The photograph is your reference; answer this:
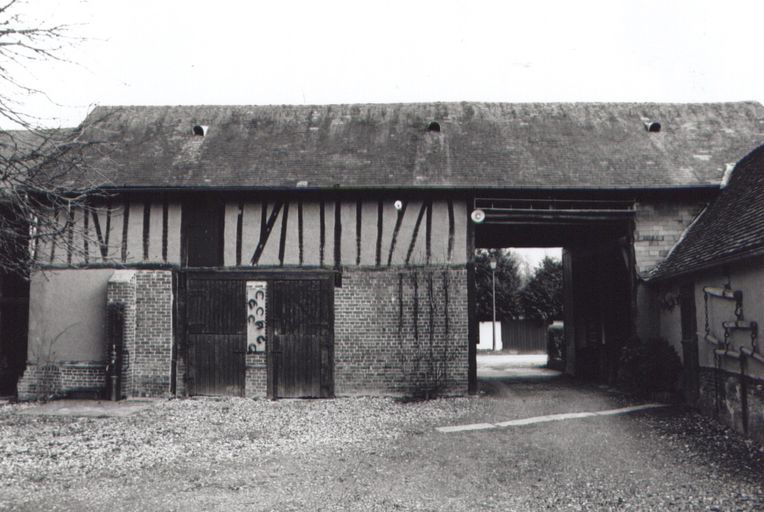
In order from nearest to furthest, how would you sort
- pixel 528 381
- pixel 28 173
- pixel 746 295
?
pixel 28 173 < pixel 746 295 < pixel 528 381

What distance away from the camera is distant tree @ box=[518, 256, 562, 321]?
31792 mm

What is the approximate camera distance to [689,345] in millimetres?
10719

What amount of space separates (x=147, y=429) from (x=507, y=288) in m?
25.7

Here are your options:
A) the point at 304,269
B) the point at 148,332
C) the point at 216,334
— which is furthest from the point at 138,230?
the point at 304,269

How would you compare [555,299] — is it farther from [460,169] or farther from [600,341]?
[460,169]

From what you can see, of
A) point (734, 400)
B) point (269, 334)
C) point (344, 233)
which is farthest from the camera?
point (344, 233)

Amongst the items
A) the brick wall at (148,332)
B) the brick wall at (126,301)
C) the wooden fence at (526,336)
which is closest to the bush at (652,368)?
the brick wall at (148,332)

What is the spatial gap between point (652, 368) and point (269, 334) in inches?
278

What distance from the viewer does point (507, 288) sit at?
3300cm

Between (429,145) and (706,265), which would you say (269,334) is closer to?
(429,145)

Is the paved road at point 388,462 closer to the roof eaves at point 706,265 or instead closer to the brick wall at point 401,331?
the brick wall at point 401,331

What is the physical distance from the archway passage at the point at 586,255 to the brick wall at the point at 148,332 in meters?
6.47

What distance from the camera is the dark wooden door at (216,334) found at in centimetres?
1244

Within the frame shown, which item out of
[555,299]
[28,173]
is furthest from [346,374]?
[555,299]
